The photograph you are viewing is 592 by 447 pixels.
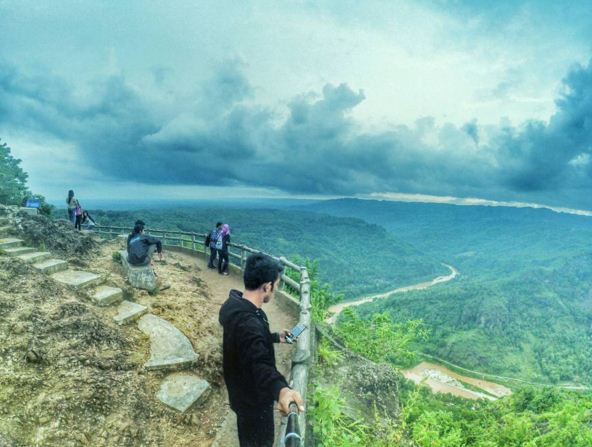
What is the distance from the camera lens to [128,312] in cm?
545

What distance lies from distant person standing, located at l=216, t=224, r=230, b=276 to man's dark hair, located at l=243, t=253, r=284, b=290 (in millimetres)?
8060

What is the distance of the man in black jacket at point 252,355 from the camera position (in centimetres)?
223

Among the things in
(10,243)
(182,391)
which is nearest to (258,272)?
(182,391)

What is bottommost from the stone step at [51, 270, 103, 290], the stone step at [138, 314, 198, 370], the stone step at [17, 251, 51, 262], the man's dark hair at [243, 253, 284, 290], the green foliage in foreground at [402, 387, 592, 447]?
the green foliage in foreground at [402, 387, 592, 447]

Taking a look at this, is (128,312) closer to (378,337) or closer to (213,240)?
(213,240)

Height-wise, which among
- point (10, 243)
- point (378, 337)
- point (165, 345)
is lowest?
point (378, 337)

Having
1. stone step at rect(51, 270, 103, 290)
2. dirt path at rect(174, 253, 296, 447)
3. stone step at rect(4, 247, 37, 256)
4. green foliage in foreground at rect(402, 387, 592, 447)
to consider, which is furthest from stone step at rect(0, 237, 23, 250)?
green foliage in foreground at rect(402, 387, 592, 447)

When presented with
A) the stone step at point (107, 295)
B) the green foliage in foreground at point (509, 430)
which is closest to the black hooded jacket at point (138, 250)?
the stone step at point (107, 295)

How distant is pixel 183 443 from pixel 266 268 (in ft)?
8.46

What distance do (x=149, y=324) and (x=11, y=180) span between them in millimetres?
31428

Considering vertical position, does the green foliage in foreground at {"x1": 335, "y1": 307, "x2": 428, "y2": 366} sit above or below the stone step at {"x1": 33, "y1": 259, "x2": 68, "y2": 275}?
below

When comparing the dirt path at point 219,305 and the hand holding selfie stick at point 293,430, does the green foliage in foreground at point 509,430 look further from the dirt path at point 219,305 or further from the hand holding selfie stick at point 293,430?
the hand holding selfie stick at point 293,430

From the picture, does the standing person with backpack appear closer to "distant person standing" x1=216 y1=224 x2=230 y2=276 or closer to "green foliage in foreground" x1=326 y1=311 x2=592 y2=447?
"distant person standing" x1=216 y1=224 x2=230 y2=276

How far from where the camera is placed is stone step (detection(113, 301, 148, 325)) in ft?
17.0
